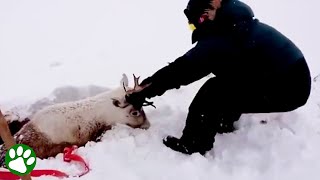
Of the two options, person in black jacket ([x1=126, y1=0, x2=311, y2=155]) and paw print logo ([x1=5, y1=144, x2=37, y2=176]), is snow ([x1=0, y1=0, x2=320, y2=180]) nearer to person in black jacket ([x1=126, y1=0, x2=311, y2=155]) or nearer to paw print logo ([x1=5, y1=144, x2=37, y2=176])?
person in black jacket ([x1=126, y1=0, x2=311, y2=155])

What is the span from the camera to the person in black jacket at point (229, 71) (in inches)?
125

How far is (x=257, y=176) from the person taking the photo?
319cm

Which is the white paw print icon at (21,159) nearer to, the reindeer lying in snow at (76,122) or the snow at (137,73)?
the snow at (137,73)

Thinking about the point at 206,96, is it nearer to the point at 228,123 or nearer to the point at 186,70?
the point at 186,70

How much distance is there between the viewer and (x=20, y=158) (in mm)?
1726

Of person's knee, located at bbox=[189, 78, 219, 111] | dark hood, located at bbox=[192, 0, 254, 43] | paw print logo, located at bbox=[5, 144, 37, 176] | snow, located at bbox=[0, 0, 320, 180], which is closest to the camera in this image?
paw print logo, located at bbox=[5, 144, 37, 176]

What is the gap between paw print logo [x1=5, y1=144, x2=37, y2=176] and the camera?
5.60 ft

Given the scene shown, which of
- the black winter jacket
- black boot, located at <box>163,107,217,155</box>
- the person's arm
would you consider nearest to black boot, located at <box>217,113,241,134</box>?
black boot, located at <box>163,107,217,155</box>

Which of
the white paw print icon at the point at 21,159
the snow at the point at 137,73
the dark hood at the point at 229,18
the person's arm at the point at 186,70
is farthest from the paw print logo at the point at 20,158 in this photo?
the dark hood at the point at 229,18

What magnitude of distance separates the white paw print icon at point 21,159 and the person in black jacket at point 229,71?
1697 millimetres

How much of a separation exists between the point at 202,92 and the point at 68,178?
117 cm

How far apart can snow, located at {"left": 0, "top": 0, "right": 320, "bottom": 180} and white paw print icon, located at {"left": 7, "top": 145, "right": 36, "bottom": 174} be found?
1371 mm

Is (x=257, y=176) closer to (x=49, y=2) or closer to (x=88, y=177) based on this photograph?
(x=88, y=177)

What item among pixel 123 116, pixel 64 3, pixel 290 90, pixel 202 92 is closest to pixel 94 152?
pixel 123 116
